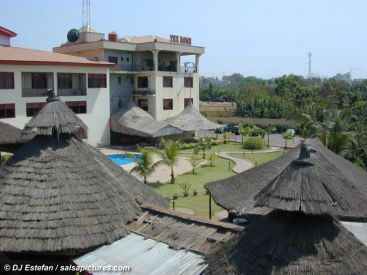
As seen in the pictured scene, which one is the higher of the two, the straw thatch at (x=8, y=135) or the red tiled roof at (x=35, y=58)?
the red tiled roof at (x=35, y=58)

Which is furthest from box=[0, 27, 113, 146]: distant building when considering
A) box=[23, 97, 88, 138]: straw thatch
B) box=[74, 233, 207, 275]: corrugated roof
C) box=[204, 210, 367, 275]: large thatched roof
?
box=[204, 210, 367, 275]: large thatched roof

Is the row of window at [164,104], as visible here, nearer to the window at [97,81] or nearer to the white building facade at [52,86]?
the white building facade at [52,86]

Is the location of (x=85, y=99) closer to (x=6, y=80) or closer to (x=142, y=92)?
(x=6, y=80)

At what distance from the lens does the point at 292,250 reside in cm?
787

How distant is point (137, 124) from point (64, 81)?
7.12 meters

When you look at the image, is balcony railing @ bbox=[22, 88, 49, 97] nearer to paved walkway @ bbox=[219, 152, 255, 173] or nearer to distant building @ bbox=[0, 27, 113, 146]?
distant building @ bbox=[0, 27, 113, 146]

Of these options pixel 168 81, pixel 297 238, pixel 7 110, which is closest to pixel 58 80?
pixel 7 110

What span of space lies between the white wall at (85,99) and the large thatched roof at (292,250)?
88.8 ft

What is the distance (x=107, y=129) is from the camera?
3866 centimetres

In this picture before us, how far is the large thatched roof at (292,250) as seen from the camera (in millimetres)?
7730

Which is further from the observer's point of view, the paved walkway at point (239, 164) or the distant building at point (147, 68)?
the distant building at point (147, 68)

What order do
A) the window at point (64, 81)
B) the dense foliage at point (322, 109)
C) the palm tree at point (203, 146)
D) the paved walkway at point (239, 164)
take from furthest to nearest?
the window at point (64, 81) → the palm tree at point (203, 146) → the paved walkway at point (239, 164) → the dense foliage at point (322, 109)

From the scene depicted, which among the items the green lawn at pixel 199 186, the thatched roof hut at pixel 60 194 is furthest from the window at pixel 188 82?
the thatched roof hut at pixel 60 194

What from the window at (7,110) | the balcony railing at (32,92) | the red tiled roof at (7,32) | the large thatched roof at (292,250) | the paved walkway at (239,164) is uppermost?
the red tiled roof at (7,32)
